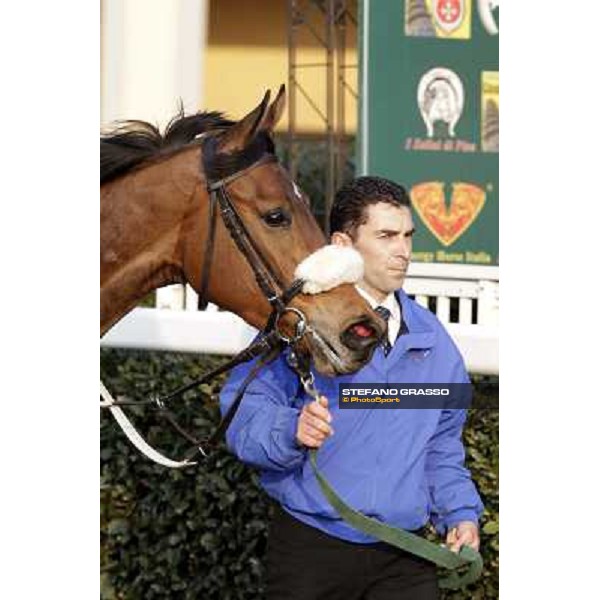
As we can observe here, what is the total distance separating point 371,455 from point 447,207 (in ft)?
10.5

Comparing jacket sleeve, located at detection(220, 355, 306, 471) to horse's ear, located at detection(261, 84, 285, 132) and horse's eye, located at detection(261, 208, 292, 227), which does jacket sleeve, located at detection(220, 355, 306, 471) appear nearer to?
horse's eye, located at detection(261, 208, 292, 227)

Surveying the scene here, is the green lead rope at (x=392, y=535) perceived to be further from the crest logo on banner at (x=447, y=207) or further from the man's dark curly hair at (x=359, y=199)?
the crest logo on banner at (x=447, y=207)

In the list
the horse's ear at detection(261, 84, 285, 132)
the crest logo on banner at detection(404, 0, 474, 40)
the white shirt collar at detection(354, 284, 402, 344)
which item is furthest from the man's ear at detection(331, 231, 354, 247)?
the crest logo on banner at detection(404, 0, 474, 40)

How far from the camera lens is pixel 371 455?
3785 millimetres

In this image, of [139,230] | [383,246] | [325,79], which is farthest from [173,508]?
[325,79]

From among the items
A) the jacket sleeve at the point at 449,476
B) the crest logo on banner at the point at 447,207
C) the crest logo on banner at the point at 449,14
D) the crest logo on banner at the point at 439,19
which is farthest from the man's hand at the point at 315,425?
the crest logo on banner at the point at 449,14

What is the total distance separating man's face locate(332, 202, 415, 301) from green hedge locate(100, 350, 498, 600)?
5.18 feet

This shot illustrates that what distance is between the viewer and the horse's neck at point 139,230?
4090 millimetres

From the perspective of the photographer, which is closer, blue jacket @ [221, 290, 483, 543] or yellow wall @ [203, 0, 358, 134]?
blue jacket @ [221, 290, 483, 543]

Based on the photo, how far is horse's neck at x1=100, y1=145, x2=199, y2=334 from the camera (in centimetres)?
409

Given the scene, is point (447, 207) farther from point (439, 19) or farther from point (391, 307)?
point (391, 307)
